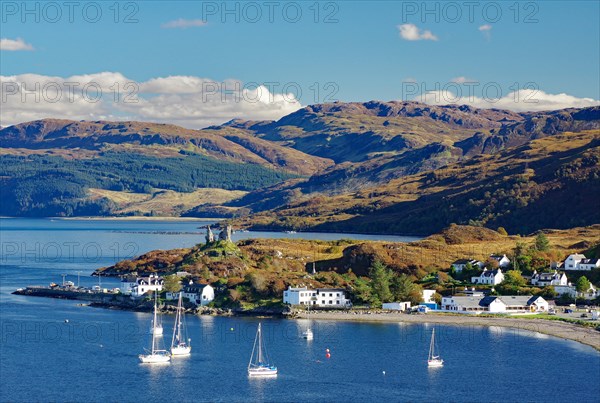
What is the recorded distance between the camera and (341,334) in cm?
10138

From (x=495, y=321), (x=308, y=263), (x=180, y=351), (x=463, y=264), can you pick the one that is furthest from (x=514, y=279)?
(x=180, y=351)

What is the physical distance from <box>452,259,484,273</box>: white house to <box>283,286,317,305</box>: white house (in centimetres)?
2583

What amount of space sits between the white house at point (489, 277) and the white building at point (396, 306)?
1503 cm

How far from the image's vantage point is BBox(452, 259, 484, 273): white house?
447ft

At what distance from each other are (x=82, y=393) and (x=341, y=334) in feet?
114

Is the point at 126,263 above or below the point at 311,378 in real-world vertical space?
above

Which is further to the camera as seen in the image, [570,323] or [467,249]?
[467,249]

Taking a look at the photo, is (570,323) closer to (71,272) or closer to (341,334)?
(341,334)

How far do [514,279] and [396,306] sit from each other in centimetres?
1781

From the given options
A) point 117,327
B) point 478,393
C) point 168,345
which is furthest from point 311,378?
point 117,327

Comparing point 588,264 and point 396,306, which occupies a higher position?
point 588,264

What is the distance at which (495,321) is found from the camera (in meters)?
109

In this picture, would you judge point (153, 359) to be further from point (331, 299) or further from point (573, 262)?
point (573, 262)

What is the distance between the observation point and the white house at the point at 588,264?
131 m
